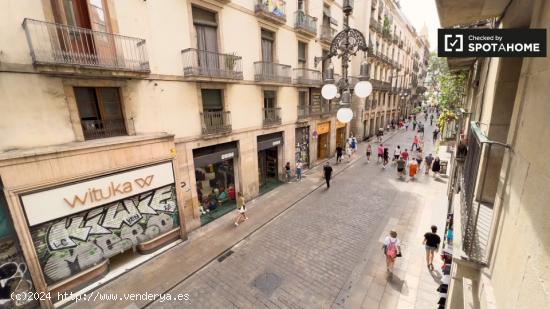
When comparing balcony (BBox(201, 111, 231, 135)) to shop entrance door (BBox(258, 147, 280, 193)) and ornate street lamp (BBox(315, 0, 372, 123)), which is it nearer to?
shop entrance door (BBox(258, 147, 280, 193))

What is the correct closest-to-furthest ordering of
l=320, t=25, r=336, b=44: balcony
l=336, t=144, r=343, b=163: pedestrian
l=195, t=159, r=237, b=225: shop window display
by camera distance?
l=195, t=159, r=237, b=225: shop window display < l=320, t=25, r=336, b=44: balcony < l=336, t=144, r=343, b=163: pedestrian

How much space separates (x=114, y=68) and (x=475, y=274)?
367 inches

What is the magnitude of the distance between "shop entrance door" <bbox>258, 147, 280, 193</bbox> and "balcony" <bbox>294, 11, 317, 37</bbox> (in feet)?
25.3

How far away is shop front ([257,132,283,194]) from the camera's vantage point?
13729mm

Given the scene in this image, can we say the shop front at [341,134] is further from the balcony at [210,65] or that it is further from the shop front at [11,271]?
the shop front at [11,271]

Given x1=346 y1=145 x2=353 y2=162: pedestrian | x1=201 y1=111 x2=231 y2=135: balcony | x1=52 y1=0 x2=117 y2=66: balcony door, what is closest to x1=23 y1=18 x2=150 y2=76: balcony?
x1=52 y1=0 x2=117 y2=66: balcony door

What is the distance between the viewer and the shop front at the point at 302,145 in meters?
16.5

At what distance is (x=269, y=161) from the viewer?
1560 cm

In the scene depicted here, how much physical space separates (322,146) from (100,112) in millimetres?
16329

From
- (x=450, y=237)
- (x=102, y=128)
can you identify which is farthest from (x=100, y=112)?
(x=450, y=237)

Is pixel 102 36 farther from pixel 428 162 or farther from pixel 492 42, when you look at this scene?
pixel 428 162

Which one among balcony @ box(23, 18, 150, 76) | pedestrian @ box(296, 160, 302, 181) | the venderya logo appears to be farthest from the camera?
pedestrian @ box(296, 160, 302, 181)

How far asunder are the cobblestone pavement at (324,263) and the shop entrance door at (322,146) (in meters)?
8.22

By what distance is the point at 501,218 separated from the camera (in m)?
2.77
